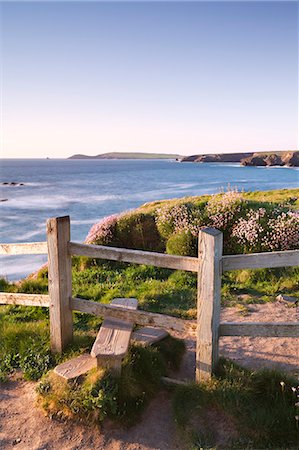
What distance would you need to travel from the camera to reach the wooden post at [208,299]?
4.12 m

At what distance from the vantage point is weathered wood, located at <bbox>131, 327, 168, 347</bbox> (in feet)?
16.5

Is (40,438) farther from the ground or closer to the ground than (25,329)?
closer to the ground

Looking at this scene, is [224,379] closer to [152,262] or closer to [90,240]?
[152,262]

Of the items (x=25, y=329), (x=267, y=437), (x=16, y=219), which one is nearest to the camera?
(x=267, y=437)

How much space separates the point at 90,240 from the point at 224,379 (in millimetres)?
8272

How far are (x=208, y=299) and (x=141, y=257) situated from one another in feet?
2.99

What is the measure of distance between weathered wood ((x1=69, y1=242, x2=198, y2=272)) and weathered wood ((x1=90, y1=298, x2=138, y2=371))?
2.67ft

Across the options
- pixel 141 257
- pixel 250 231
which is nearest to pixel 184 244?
pixel 250 231

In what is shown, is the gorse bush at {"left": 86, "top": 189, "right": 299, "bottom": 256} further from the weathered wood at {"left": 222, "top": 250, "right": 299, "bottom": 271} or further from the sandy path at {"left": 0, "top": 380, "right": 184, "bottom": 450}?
the sandy path at {"left": 0, "top": 380, "right": 184, "bottom": 450}

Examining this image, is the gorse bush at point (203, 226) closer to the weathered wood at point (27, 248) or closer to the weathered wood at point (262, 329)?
the weathered wood at point (27, 248)

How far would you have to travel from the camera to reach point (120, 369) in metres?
4.33

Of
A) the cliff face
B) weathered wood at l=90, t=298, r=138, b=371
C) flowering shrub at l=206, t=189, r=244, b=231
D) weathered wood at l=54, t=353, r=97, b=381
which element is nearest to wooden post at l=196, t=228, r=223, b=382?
weathered wood at l=90, t=298, r=138, b=371

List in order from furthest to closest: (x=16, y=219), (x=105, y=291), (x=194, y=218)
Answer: (x=16, y=219) → (x=194, y=218) → (x=105, y=291)

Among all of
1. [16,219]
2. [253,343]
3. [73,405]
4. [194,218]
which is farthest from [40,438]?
[16,219]
